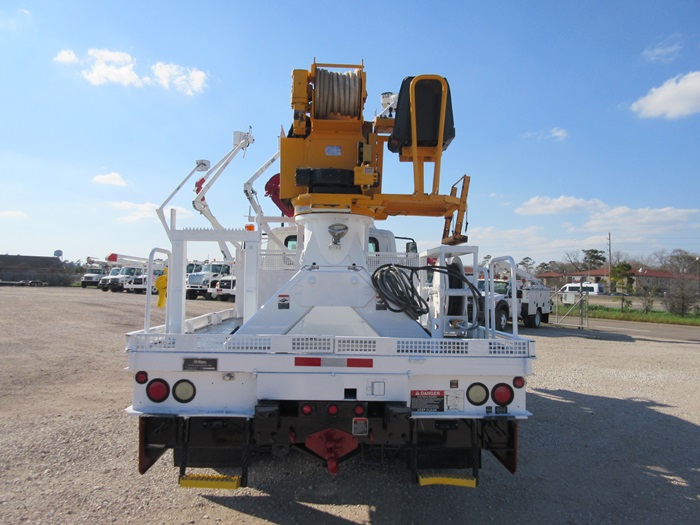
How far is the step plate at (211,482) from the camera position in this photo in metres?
3.18

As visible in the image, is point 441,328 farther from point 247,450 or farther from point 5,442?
point 5,442

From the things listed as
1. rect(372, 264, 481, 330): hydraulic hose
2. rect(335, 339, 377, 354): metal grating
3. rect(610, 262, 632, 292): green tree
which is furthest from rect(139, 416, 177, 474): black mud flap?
rect(610, 262, 632, 292): green tree

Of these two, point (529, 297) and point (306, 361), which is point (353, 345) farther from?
point (529, 297)

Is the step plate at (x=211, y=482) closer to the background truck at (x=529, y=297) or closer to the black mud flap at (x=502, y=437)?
the black mud flap at (x=502, y=437)

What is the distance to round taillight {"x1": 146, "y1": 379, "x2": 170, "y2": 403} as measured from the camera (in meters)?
3.32

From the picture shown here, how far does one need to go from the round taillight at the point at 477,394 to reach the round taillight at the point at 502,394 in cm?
5

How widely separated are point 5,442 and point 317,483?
3.26m

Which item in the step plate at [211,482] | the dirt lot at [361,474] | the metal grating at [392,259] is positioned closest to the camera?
the step plate at [211,482]

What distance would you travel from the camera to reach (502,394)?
3.38 metres

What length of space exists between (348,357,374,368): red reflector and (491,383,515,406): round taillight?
0.87 metres

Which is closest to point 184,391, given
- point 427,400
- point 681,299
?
point 427,400

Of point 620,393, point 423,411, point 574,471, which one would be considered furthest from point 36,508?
point 620,393

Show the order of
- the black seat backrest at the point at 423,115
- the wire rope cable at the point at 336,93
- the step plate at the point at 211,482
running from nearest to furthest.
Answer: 1. the step plate at the point at 211,482
2. the black seat backrest at the point at 423,115
3. the wire rope cable at the point at 336,93

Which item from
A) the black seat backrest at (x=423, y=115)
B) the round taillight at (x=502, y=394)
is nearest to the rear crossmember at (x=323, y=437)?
the round taillight at (x=502, y=394)
